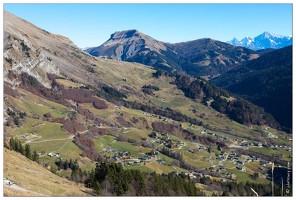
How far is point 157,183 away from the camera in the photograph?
79125 mm

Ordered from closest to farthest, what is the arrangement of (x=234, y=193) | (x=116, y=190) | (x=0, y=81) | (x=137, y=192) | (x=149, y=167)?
(x=0, y=81), (x=116, y=190), (x=137, y=192), (x=234, y=193), (x=149, y=167)

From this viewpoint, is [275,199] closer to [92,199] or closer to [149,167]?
[92,199]

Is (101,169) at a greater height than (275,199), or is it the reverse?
(275,199)

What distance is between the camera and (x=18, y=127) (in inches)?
7008

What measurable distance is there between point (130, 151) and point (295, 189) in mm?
163287

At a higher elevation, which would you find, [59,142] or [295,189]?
[295,189]

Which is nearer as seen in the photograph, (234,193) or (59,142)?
(234,193)

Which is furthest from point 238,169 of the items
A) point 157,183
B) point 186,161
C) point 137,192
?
point 137,192

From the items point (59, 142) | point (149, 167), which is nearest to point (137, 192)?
point (149, 167)

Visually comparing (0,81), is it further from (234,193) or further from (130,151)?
(130,151)

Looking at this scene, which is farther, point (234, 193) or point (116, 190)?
point (234, 193)

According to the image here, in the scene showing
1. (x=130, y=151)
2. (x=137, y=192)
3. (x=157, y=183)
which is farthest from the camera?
(x=130, y=151)

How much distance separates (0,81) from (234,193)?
12439 centimetres

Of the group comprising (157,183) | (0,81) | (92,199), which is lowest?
(157,183)
